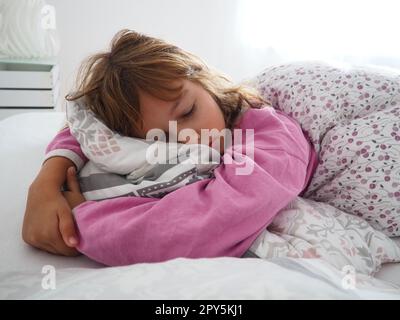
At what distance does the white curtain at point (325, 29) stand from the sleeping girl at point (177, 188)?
1442mm

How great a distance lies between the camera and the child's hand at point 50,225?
0.54 metres

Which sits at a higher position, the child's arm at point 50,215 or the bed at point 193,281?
the bed at point 193,281

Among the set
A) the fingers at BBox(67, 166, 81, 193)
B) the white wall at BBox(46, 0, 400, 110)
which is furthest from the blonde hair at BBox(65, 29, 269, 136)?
the white wall at BBox(46, 0, 400, 110)

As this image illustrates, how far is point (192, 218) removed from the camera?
19.6 inches

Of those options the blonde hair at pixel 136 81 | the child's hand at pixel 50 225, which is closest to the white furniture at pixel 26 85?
the blonde hair at pixel 136 81

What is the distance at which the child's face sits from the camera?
70 cm

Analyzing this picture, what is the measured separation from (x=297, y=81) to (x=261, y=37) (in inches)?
60.9

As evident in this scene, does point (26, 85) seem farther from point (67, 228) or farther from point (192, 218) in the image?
point (192, 218)

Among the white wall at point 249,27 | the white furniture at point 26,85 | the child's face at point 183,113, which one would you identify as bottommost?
the white furniture at point 26,85

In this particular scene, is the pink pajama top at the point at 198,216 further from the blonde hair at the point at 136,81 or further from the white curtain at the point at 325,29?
the white curtain at the point at 325,29

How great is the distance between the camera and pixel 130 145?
0.65 m

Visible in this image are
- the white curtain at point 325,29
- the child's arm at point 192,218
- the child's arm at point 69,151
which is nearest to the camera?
the child's arm at point 192,218

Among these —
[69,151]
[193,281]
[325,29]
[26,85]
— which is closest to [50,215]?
[69,151]
